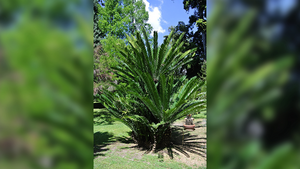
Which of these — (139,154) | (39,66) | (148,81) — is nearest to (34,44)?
(39,66)

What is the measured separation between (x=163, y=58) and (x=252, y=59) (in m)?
3.89

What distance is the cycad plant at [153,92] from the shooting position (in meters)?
3.58

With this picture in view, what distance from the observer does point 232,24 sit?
604 millimetres

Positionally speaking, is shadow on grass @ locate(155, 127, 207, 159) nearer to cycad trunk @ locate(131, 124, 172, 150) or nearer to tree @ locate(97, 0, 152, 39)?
cycad trunk @ locate(131, 124, 172, 150)

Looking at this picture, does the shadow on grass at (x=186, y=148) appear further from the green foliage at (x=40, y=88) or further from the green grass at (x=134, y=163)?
the green foliage at (x=40, y=88)

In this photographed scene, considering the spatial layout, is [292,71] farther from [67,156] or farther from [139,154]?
[139,154]

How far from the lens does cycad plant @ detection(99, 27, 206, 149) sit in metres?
3.58

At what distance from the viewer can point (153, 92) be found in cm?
346

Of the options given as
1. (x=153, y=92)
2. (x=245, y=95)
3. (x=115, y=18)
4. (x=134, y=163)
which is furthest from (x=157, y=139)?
(x=115, y=18)

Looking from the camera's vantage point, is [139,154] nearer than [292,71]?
No

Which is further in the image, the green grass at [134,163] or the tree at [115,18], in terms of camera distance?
the tree at [115,18]

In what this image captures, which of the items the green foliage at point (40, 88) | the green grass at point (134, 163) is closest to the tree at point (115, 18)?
the green grass at point (134, 163)

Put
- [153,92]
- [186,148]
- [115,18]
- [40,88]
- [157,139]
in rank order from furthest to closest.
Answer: [115,18]
[186,148]
[157,139]
[153,92]
[40,88]

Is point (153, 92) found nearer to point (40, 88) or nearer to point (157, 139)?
point (157, 139)
